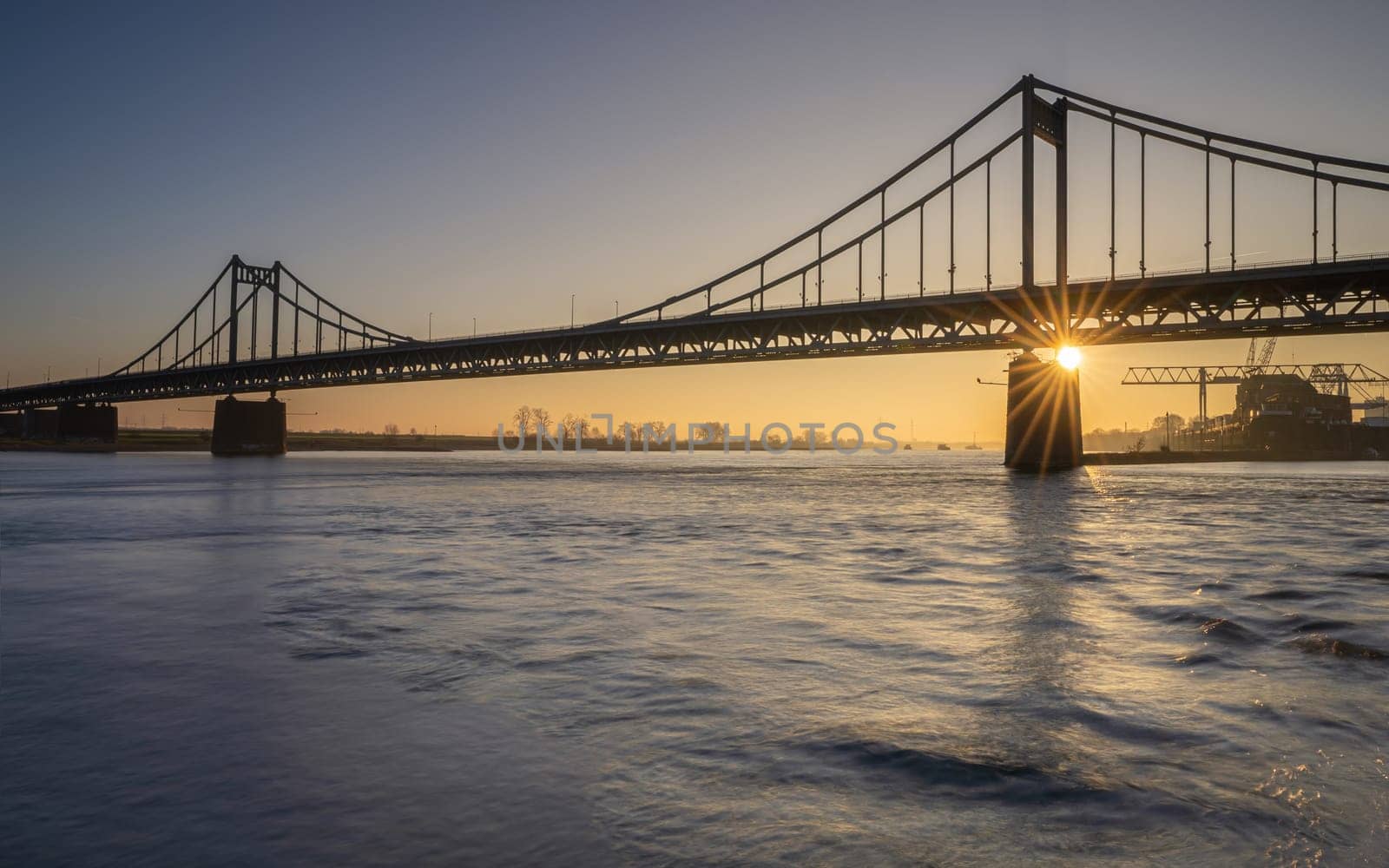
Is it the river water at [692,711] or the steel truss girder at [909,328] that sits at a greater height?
the steel truss girder at [909,328]

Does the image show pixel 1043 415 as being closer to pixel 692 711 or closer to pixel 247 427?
pixel 692 711

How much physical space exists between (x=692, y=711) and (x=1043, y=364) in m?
55.8

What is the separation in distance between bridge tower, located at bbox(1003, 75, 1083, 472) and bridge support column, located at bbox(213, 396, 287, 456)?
268 feet

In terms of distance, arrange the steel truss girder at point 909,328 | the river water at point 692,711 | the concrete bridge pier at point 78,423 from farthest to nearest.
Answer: the concrete bridge pier at point 78,423 < the steel truss girder at point 909,328 < the river water at point 692,711

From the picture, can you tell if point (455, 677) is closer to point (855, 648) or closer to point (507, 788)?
point (507, 788)

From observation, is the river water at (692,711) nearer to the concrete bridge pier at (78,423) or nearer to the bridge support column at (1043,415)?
the bridge support column at (1043,415)

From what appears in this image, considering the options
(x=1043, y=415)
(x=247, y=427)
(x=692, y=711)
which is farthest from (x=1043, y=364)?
(x=247, y=427)

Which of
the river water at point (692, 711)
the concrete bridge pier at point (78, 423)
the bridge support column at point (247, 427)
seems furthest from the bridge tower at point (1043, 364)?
the concrete bridge pier at point (78, 423)

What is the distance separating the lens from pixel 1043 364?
5581 centimetres

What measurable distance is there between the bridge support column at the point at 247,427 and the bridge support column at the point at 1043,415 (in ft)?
268

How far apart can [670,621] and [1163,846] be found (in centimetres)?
518

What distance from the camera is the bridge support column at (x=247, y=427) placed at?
9819cm

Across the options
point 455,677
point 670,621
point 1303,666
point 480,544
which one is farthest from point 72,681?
point 480,544

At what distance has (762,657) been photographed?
643cm
